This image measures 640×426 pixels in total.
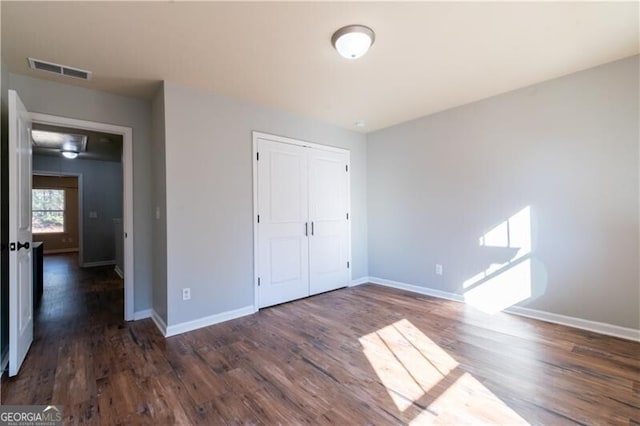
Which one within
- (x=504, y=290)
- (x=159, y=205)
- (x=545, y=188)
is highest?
(x=545, y=188)

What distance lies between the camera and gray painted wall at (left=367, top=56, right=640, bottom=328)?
8.40ft

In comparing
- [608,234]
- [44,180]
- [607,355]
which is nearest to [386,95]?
[608,234]

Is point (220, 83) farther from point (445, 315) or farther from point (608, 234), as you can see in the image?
point (608, 234)

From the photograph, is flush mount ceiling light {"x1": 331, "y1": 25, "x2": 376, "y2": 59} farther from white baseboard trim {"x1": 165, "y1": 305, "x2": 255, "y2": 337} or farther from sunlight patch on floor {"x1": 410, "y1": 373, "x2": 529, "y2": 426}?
white baseboard trim {"x1": 165, "y1": 305, "x2": 255, "y2": 337}

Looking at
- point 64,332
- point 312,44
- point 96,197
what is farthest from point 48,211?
point 312,44

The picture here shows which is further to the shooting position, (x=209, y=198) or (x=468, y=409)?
(x=209, y=198)

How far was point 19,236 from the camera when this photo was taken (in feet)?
7.11

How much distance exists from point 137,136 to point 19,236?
150cm

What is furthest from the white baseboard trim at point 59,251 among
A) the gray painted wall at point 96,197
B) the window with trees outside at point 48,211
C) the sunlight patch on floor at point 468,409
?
the sunlight patch on floor at point 468,409

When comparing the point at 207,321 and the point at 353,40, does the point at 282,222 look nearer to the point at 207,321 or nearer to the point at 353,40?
the point at 207,321

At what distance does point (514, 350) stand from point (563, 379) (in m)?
0.43

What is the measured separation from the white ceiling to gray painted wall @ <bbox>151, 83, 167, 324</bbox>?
0.95 ft

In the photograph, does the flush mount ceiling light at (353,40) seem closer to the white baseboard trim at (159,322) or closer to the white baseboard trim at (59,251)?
the white baseboard trim at (159,322)

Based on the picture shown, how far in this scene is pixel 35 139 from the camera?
4965mm
